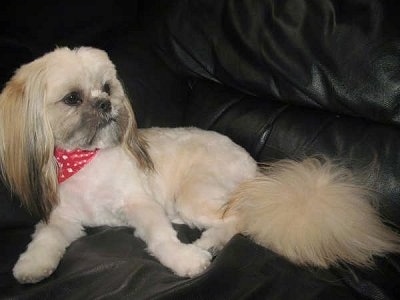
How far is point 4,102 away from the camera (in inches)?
57.0

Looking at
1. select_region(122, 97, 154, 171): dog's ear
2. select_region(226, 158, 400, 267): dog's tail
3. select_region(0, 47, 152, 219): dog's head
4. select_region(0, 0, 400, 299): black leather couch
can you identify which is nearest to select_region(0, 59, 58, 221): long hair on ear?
select_region(0, 47, 152, 219): dog's head

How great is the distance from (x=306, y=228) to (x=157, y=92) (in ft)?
3.14

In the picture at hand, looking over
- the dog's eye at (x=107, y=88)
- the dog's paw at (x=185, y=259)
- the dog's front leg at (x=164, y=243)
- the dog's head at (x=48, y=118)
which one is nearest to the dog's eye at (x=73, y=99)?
the dog's head at (x=48, y=118)

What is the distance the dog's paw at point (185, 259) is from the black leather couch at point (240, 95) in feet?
0.09

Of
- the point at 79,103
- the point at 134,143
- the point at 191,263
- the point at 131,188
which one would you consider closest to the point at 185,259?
the point at 191,263

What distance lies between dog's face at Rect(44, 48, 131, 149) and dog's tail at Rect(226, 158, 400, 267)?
0.50 meters

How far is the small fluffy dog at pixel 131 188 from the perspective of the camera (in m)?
1.37

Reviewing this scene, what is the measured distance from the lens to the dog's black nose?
150 cm

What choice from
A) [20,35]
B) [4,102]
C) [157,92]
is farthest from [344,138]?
[20,35]

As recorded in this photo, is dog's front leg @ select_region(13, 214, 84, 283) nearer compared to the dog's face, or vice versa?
dog's front leg @ select_region(13, 214, 84, 283)

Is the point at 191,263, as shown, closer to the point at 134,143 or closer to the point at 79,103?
the point at 134,143

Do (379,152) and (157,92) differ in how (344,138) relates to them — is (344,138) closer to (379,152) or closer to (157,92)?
(379,152)

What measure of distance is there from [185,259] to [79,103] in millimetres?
608

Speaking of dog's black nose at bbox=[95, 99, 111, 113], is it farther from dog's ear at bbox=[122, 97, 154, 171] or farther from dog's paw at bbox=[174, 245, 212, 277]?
dog's paw at bbox=[174, 245, 212, 277]
